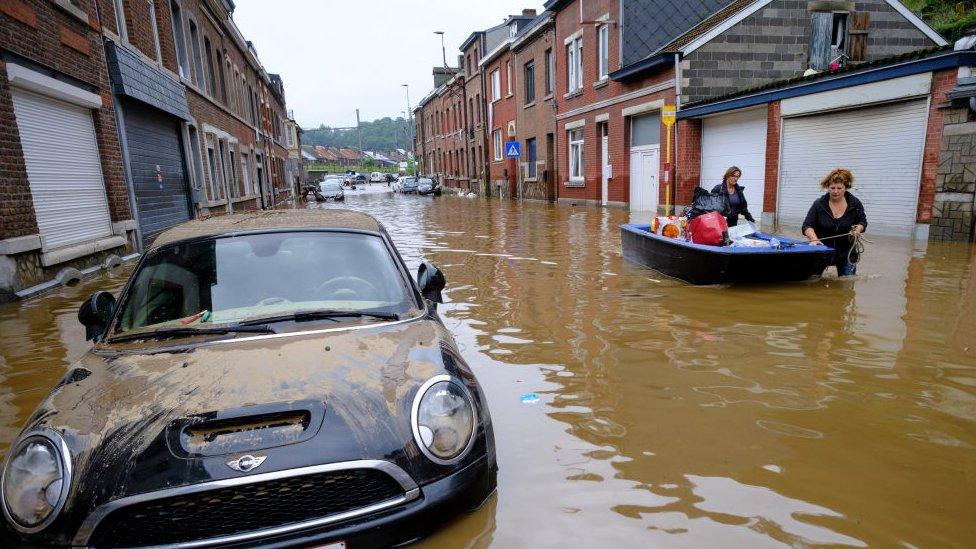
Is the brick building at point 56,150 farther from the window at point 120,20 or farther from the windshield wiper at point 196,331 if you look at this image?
the windshield wiper at point 196,331

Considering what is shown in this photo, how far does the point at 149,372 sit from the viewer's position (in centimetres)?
237

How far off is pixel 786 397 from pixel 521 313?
307cm

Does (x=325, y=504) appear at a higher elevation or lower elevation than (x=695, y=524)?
higher

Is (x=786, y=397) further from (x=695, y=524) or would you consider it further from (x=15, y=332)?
(x=15, y=332)

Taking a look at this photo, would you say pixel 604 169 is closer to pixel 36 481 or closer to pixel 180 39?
pixel 180 39

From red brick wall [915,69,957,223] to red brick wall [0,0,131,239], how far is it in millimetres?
14151

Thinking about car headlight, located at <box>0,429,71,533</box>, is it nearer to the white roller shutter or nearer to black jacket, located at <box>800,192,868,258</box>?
black jacket, located at <box>800,192,868,258</box>

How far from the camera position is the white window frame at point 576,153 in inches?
910

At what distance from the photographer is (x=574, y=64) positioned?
74.1 ft

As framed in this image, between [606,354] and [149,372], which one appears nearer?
[149,372]

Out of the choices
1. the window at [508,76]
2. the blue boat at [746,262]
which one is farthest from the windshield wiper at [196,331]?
the window at [508,76]

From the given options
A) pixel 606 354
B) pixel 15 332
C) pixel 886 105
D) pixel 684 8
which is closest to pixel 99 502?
pixel 606 354

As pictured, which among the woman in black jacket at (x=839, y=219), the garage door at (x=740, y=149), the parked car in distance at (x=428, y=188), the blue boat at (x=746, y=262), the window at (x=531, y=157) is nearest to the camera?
the blue boat at (x=746, y=262)

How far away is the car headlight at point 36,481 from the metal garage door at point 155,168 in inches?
442
